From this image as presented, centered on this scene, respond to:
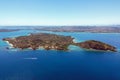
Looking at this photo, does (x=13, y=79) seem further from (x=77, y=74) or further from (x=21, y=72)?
(x=77, y=74)

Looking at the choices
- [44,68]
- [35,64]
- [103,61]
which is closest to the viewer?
[44,68]

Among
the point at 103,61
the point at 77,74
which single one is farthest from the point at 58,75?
the point at 103,61

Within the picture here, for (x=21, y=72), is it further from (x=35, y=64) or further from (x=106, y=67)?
(x=106, y=67)

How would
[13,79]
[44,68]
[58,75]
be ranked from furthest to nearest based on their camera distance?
1. [44,68]
2. [58,75]
3. [13,79]

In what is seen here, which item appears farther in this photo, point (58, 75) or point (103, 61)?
point (103, 61)

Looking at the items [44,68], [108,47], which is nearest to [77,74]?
[44,68]

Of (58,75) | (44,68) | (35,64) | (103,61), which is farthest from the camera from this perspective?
(103,61)

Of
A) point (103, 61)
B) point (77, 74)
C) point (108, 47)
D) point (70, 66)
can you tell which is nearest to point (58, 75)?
point (77, 74)

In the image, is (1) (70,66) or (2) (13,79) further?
(1) (70,66)

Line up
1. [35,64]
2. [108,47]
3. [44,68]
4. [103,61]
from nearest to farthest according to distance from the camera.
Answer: [44,68] < [35,64] < [103,61] < [108,47]
